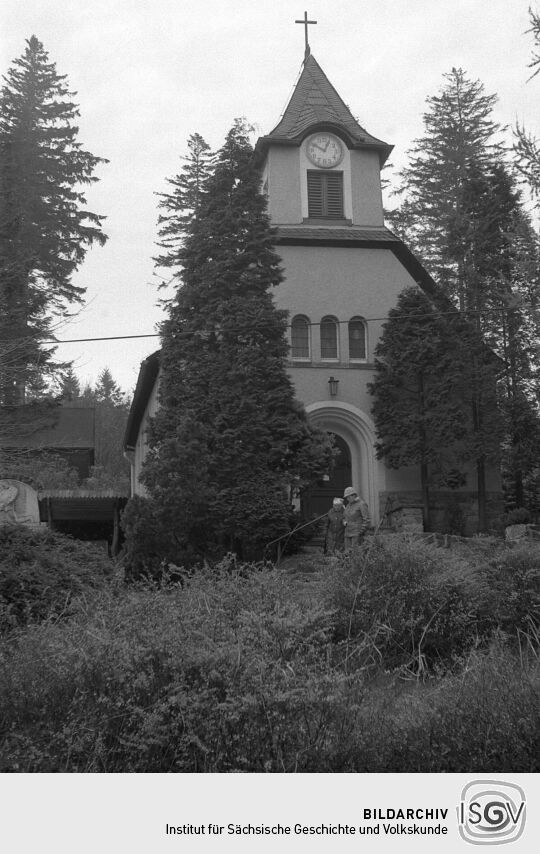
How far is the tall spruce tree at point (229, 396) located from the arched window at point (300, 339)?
3412 millimetres

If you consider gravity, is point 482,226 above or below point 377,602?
above

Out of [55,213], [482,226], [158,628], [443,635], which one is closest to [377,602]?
[443,635]

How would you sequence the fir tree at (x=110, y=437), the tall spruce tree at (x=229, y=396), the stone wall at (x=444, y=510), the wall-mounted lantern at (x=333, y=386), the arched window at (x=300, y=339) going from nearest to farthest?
1. the tall spruce tree at (x=229, y=396)
2. the stone wall at (x=444, y=510)
3. the wall-mounted lantern at (x=333, y=386)
4. the arched window at (x=300, y=339)
5. the fir tree at (x=110, y=437)

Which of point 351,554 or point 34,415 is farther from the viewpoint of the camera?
point 34,415

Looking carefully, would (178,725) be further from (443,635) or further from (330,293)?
(330,293)

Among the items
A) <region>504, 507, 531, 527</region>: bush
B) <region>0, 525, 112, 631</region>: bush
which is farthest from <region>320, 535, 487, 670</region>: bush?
<region>504, 507, 531, 527</region>: bush

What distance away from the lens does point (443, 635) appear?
9352 mm

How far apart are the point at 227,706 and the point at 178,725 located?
378 millimetres

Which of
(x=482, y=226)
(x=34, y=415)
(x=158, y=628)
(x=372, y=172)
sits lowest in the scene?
(x=158, y=628)

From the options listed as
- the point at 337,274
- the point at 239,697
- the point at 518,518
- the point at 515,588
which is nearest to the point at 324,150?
the point at 337,274

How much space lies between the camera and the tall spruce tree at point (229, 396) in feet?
58.9

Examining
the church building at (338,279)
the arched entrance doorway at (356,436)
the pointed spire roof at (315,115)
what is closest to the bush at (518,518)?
the church building at (338,279)
